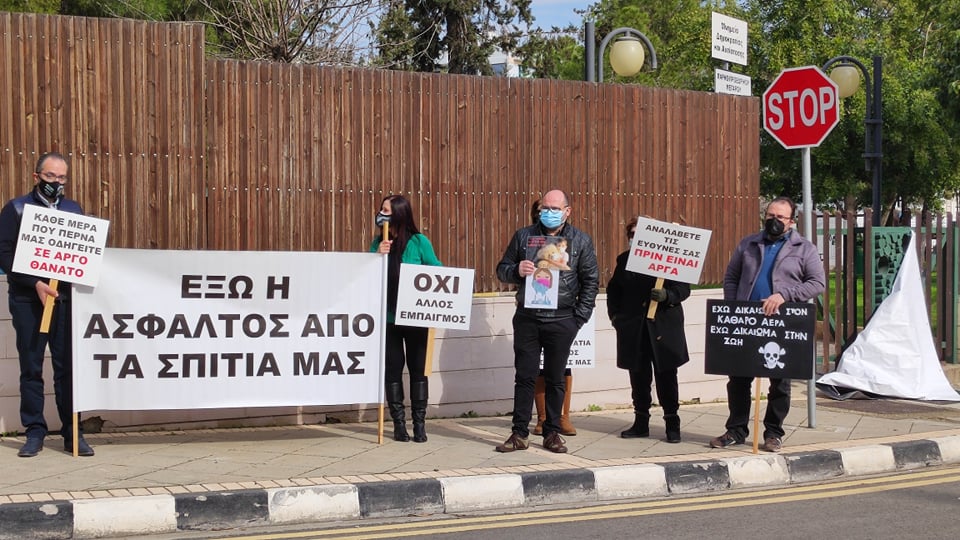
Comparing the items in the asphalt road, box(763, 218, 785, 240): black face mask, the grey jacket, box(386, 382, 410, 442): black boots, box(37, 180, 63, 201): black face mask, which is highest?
box(37, 180, 63, 201): black face mask

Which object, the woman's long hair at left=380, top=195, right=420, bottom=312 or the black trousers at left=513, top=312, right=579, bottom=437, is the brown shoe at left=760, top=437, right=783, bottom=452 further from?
Result: the woman's long hair at left=380, top=195, right=420, bottom=312

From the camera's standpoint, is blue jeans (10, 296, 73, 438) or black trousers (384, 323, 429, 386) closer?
blue jeans (10, 296, 73, 438)

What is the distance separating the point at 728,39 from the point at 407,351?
20.9ft

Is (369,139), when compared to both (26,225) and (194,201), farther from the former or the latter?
(26,225)

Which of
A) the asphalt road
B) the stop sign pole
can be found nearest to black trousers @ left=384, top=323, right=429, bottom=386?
the asphalt road

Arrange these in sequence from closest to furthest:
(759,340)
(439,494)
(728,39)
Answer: (439,494) → (759,340) → (728,39)

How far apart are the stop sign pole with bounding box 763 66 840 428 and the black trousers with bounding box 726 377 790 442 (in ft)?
2.94

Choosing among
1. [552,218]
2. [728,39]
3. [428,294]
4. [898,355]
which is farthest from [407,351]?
[728,39]

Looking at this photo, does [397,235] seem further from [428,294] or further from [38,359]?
[38,359]

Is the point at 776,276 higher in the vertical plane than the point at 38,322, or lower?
higher

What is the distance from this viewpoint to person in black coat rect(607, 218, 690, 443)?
8477 millimetres

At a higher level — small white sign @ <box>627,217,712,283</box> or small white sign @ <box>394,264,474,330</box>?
small white sign @ <box>627,217,712,283</box>

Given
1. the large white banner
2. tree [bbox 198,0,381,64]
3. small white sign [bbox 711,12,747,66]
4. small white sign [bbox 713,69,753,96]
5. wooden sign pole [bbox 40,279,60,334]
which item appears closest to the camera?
wooden sign pole [bbox 40,279,60,334]

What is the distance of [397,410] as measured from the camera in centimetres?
827
